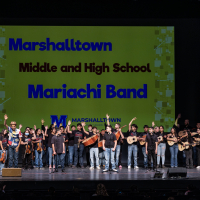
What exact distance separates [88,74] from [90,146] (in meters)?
3.48

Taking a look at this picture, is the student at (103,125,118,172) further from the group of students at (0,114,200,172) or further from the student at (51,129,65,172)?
the student at (51,129,65,172)

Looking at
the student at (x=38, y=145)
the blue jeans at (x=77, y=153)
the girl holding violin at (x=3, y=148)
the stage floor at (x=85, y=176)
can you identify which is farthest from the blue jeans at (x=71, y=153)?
the girl holding violin at (x=3, y=148)

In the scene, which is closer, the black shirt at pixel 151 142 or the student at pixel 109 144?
the student at pixel 109 144

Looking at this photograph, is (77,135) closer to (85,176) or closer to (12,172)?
Answer: (85,176)

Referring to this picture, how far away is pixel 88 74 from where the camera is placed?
14484 mm

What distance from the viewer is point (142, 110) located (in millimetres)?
14445

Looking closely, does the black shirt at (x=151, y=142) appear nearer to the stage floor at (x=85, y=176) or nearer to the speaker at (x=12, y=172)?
the stage floor at (x=85, y=176)

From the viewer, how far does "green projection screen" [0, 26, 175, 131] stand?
14266mm

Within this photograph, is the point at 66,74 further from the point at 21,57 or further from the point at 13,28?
the point at 13,28

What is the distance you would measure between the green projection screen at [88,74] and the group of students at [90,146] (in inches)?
45.4

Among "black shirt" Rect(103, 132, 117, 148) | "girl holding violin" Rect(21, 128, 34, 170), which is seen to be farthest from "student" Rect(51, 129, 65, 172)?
"black shirt" Rect(103, 132, 117, 148)

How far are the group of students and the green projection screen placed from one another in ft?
3.78

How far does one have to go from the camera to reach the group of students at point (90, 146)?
38.1 feet
